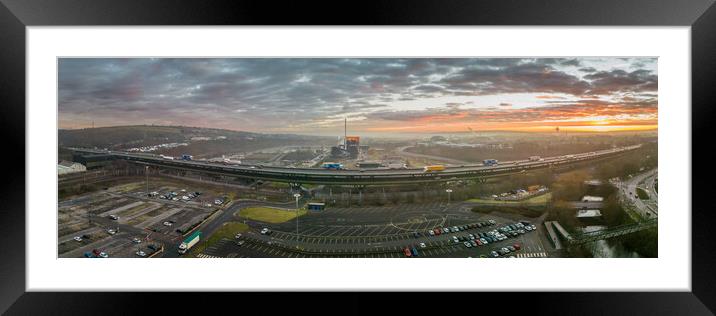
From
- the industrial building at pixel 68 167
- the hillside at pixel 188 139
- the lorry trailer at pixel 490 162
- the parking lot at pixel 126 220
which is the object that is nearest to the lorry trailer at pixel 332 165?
the hillside at pixel 188 139

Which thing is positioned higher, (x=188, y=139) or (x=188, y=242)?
(x=188, y=139)

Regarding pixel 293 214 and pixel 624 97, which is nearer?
pixel 624 97

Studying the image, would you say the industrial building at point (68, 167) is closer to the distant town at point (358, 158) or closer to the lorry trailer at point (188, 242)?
the distant town at point (358, 158)

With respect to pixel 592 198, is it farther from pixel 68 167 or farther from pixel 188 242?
pixel 68 167

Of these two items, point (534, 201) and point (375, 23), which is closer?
point (375, 23)

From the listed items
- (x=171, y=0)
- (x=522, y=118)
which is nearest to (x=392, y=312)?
(x=522, y=118)

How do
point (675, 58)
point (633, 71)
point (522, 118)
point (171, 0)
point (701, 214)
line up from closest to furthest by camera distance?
point (171, 0) < point (701, 214) < point (675, 58) < point (633, 71) < point (522, 118)

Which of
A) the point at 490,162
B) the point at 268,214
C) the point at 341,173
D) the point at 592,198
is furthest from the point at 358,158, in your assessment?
the point at 592,198

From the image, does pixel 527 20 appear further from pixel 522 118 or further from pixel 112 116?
pixel 112 116
